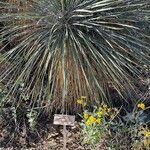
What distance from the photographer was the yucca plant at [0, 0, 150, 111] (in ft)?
9.38

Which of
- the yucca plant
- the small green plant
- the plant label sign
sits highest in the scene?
the yucca plant

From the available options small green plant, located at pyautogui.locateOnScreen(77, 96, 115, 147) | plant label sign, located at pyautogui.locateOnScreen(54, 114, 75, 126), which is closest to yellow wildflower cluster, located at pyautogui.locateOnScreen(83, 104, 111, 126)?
small green plant, located at pyautogui.locateOnScreen(77, 96, 115, 147)

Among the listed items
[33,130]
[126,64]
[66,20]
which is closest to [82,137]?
[33,130]

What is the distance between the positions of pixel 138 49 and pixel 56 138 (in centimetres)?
98

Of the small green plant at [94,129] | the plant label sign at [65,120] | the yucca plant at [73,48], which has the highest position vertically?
the yucca plant at [73,48]

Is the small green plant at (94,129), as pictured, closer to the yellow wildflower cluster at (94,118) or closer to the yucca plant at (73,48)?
the yellow wildflower cluster at (94,118)

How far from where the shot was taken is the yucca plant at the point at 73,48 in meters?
2.86

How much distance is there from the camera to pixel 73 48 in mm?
2838

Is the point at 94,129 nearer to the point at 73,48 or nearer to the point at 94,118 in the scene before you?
the point at 94,118

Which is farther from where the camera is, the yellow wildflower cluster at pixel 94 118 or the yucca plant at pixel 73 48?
the yucca plant at pixel 73 48

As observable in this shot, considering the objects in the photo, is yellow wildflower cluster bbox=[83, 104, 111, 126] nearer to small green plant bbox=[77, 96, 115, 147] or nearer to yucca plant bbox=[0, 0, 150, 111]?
small green plant bbox=[77, 96, 115, 147]

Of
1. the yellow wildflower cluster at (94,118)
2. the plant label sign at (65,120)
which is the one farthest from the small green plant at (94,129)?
the plant label sign at (65,120)

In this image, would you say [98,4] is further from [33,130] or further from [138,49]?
[33,130]

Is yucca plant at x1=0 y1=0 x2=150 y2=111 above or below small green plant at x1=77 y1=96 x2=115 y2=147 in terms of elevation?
above
